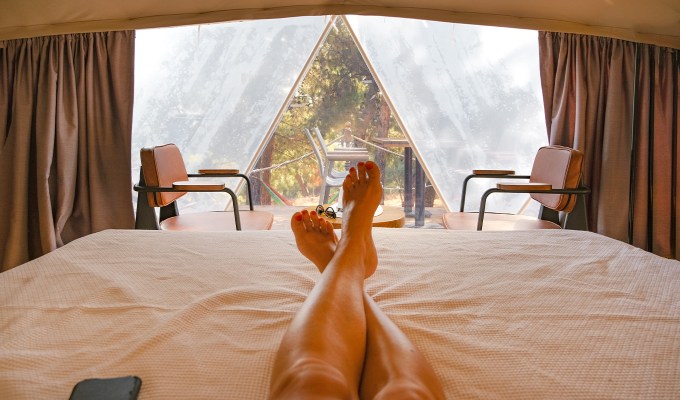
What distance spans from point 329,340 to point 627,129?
2.86 m

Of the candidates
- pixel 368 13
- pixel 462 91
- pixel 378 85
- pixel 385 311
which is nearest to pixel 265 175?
pixel 378 85

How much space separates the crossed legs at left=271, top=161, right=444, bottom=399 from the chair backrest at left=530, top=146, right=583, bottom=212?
171 centimetres

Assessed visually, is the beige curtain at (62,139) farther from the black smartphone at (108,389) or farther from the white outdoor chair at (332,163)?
the black smartphone at (108,389)

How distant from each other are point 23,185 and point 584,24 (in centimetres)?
340

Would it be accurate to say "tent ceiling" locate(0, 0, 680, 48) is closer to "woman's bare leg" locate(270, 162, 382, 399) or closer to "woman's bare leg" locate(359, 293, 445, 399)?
"woman's bare leg" locate(270, 162, 382, 399)

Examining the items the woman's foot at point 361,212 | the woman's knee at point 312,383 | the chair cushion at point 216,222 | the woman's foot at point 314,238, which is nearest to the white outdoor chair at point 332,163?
the chair cushion at point 216,222

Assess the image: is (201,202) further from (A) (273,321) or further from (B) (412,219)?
(A) (273,321)

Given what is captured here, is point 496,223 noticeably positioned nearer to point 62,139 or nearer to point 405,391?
point 405,391

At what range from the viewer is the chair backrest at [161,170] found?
243 centimetres

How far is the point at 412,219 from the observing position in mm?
4609

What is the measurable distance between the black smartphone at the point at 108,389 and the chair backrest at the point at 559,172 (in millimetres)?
2194

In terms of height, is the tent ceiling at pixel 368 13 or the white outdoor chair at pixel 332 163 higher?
the tent ceiling at pixel 368 13

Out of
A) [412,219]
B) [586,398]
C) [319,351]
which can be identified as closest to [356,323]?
[319,351]

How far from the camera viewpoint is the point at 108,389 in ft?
2.47
